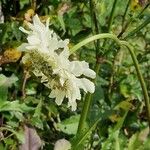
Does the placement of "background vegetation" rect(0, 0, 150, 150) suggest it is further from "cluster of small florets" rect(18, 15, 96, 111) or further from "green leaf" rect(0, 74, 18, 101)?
"cluster of small florets" rect(18, 15, 96, 111)

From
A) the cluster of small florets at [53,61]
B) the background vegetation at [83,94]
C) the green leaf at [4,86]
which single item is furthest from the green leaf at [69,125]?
the cluster of small florets at [53,61]

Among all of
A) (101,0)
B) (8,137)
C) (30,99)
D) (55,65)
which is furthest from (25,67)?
(55,65)

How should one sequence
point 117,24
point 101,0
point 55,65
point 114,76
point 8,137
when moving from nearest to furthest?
point 55,65
point 101,0
point 8,137
point 117,24
point 114,76

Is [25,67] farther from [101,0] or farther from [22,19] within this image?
[101,0]

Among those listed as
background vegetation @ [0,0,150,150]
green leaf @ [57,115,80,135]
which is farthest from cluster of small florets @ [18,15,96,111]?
green leaf @ [57,115,80,135]

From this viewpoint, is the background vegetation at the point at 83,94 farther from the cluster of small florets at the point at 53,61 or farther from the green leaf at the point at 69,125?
the cluster of small florets at the point at 53,61

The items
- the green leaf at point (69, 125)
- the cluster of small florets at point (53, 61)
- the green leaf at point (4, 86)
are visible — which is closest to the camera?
the cluster of small florets at point (53, 61)

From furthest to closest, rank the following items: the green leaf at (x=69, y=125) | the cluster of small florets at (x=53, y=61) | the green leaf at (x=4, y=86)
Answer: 1. the green leaf at (x=69, y=125)
2. the green leaf at (x=4, y=86)
3. the cluster of small florets at (x=53, y=61)

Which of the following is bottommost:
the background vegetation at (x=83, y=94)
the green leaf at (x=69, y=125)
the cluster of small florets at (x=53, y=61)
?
the green leaf at (x=69, y=125)

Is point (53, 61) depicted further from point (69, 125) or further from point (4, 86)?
point (69, 125)
